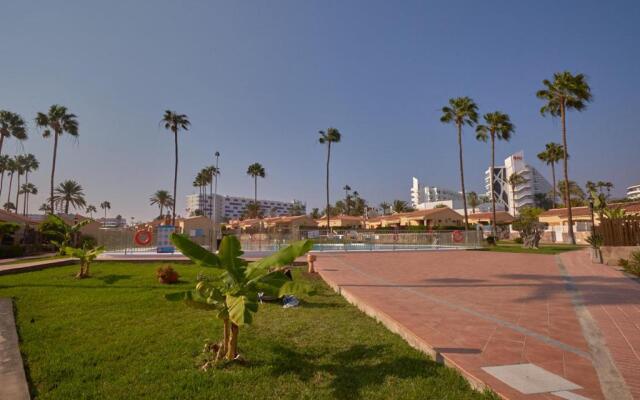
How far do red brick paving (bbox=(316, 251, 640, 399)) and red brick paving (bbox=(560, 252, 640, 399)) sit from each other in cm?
1

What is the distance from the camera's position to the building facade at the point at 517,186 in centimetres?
14441

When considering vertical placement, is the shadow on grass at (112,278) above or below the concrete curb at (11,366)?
above

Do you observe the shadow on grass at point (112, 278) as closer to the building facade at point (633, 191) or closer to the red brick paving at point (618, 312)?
the red brick paving at point (618, 312)

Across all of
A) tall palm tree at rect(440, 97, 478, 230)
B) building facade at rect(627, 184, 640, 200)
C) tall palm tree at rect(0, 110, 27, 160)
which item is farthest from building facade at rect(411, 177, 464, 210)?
tall palm tree at rect(0, 110, 27, 160)

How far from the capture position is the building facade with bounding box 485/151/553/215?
474ft

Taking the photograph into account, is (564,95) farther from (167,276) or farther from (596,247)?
(167,276)

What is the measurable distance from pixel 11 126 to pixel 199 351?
169 ft

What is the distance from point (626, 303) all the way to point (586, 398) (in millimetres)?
5908

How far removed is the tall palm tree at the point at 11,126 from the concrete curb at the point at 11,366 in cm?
4733

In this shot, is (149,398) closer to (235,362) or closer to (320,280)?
(235,362)

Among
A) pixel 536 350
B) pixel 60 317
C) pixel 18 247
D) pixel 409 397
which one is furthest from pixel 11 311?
pixel 18 247

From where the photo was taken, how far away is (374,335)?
539 centimetres

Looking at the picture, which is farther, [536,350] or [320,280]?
[320,280]

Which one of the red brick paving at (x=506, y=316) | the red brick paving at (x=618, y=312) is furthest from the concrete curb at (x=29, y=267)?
the red brick paving at (x=618, y=312)
